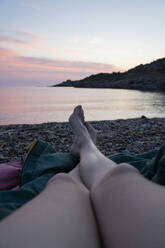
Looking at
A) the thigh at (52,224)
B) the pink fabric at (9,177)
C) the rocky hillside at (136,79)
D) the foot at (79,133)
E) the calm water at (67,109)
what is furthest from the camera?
the rocky hillside at (136,79)

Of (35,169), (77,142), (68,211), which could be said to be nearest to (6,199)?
(35,169)

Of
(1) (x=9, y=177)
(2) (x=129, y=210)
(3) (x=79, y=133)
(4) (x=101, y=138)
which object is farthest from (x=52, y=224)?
(4) (x=101, y=138)

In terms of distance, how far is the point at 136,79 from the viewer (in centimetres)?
3919

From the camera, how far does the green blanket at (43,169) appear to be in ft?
3.55

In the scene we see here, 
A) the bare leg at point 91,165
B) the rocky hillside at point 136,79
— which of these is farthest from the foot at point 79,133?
the rocky hillside at point 136,79

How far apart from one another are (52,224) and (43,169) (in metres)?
0.92

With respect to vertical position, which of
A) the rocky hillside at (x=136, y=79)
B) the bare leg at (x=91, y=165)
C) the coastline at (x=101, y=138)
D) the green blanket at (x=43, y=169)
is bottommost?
the coastline at (x=101, y=138)

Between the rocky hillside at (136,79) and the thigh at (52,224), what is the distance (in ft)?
103

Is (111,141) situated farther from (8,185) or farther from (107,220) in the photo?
(107,220)

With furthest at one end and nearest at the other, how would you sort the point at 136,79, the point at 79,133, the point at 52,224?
the point at 136,79
the point at 79,133
the point at 52,224

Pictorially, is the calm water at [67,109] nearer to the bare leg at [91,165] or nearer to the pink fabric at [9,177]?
the pink fabric at [9,177]

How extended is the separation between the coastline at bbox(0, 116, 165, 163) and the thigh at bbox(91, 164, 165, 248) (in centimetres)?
175

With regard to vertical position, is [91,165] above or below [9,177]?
above

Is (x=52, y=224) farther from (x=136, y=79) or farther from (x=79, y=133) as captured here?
(x=136, y=79)
